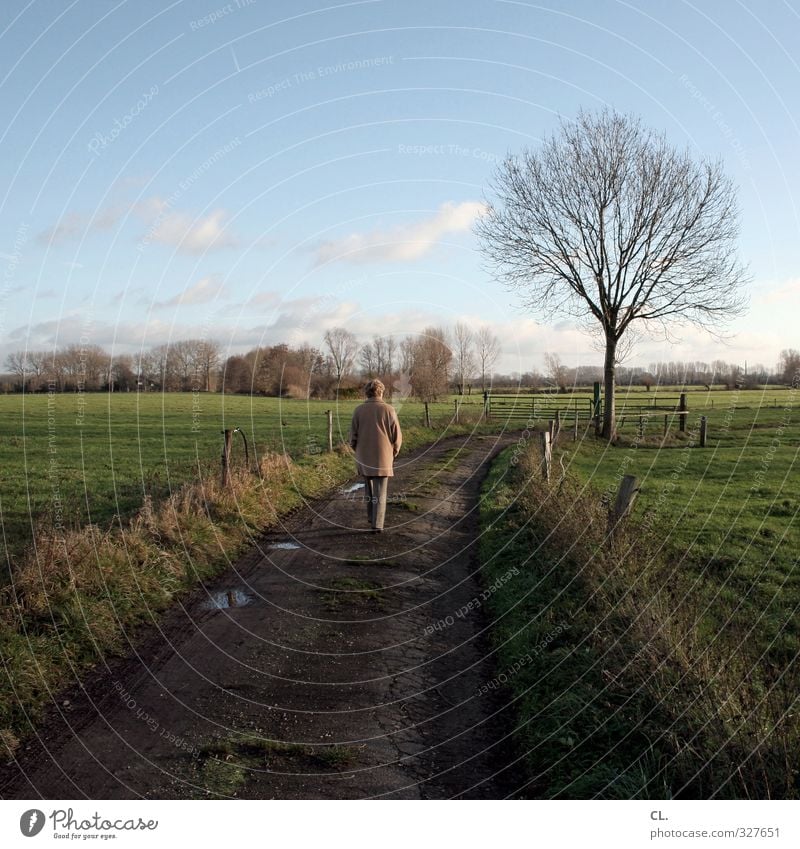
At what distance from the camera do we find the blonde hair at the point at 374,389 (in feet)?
39.0

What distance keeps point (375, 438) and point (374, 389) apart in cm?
83

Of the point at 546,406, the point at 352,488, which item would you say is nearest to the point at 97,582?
the point at 352,488

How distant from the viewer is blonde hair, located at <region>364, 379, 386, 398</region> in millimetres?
11883

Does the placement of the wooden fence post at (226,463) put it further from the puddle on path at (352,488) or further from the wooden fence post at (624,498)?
the wooden fence post at (624,498)

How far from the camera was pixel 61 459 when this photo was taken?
23828 millimetres

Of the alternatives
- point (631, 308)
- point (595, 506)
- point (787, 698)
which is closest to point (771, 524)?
point (595, 506)

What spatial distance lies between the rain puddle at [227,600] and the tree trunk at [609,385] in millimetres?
27634

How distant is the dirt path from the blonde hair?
118 inches

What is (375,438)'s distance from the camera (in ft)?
38.3

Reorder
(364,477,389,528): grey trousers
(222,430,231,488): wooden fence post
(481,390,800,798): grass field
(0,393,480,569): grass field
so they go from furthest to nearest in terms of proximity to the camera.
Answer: (0,393,480,569): grass field
(222,430,231,488): wooden fence post
(364,477,389,528): grey trousers
(481,390,800,798): grass field

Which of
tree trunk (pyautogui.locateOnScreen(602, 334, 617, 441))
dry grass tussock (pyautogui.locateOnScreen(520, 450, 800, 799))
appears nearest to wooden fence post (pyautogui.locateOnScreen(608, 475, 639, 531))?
dry grass tussock (pyautogui.locateOnScreen(520, 450, 800, 799))

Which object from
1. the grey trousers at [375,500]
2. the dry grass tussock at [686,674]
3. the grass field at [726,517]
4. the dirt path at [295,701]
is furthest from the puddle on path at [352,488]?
the dry grass tussock at [686,674]

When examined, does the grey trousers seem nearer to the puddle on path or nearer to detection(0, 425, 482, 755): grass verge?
detection(0, 425, 482, 755): grass verge

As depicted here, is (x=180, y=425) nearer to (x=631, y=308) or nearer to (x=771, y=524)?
(x=631, y=308)
